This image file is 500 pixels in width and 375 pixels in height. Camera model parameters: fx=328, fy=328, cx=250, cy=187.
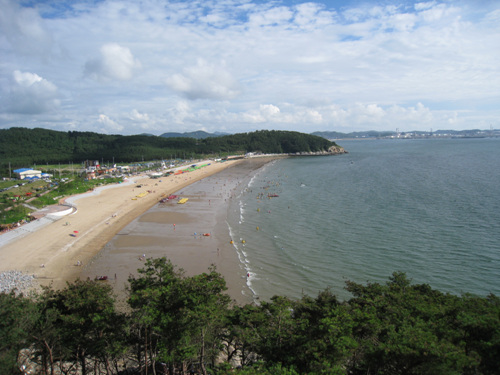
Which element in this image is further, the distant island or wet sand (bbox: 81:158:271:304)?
the distant island

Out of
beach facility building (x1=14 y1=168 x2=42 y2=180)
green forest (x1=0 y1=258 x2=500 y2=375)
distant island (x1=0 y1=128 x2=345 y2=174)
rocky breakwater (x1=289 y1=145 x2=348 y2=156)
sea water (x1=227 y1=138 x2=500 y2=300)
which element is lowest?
sea water (x1=227 y1=138 x2=500 y2=300)

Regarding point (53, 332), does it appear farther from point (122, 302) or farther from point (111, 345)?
point (122, 302)

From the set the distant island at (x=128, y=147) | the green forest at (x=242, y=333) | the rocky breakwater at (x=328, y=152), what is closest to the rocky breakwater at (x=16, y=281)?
the green forest at (x=242, y=333)

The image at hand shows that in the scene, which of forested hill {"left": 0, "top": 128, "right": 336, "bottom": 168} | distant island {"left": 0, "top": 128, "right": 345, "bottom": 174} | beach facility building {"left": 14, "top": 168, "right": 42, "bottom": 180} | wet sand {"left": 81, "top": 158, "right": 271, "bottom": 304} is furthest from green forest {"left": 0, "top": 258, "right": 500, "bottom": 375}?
forested hill {"left": 0, "top": 128, "right": 336, "bottom": 168}

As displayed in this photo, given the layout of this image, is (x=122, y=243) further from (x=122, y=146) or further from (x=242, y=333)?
(x=122, y=146)

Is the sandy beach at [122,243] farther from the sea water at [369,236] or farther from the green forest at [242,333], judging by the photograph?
the green forest at [242,333]

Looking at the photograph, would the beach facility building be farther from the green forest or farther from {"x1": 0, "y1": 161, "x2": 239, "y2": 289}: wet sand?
the green forest
